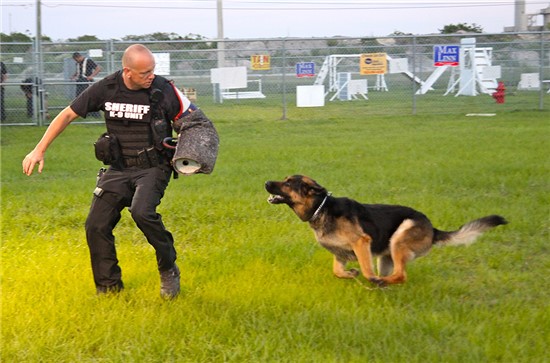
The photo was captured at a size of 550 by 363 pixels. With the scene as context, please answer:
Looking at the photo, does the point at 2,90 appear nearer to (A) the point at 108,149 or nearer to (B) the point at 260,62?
(B) the point at 260,62

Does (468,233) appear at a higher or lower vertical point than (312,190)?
lower

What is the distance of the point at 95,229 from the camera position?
5.38m

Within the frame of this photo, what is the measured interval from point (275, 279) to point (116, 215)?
1.32m

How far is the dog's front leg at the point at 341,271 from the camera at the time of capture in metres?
5.91

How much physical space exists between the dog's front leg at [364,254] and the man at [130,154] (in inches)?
54.2

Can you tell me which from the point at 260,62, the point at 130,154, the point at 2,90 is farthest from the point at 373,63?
the point at 130,154

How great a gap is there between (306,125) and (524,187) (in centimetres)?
975

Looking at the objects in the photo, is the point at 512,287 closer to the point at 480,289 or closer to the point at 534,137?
the point at 480,289

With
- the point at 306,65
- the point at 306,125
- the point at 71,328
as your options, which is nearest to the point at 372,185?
the point at 71,328

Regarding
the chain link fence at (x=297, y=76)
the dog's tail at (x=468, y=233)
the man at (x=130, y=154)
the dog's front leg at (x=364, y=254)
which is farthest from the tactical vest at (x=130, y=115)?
the chain link fence at (x=297, y=76)

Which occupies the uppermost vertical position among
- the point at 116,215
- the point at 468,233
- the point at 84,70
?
the point at 84,70

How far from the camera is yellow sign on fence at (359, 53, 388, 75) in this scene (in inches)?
861

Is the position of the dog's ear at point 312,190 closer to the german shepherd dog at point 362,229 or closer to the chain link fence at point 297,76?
the german shepherd dog at point 362,229

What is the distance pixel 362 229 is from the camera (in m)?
5.78
